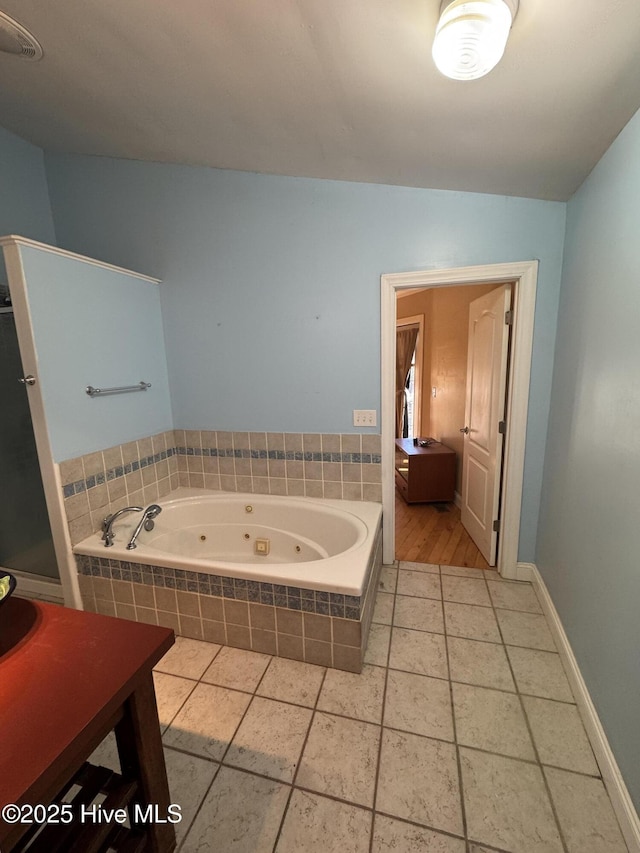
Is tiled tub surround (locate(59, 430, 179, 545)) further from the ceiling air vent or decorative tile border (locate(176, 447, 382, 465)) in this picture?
the ceiling air vent

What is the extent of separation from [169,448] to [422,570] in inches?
80.4

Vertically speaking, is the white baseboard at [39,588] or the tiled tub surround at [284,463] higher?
the tiled tub surround at [284,463]

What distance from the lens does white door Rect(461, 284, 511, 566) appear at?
220cm

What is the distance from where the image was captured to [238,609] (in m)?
1.72

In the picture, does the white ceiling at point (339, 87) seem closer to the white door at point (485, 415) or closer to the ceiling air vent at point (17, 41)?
the ceiling air vent at point (17, 41)

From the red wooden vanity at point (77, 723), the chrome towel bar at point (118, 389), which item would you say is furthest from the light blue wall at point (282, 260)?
the red wooden vanity at point (77, 723)

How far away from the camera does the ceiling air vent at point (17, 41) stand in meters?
1.24

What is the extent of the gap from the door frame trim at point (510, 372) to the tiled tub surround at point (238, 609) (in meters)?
0.82

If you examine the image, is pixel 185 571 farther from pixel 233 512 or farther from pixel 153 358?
pixel 153 358

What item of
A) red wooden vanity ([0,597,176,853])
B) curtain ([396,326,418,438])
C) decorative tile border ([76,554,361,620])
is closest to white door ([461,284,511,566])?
decorative tile border ([76,554,361,620])

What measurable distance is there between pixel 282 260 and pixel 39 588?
2565 mm

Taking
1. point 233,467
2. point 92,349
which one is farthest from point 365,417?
→ point 92,349

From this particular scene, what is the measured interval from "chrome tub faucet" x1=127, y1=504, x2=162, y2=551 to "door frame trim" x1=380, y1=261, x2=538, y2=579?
4.70 ft

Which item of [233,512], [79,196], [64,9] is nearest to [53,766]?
[233,512]
